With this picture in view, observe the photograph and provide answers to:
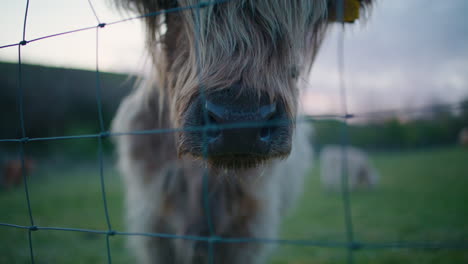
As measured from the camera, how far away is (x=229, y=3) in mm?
1363

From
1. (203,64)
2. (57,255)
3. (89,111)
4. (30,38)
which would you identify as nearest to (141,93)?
(30,38)

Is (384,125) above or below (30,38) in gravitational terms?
below

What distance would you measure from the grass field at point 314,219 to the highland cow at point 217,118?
175 centimetres

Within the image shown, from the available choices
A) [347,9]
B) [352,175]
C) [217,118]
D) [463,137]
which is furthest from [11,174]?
[463,137]

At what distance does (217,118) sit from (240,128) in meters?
0.09

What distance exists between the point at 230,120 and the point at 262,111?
0.44 feet

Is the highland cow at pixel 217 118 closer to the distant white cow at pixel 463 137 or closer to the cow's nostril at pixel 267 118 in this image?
the cow's nostril at pixel 267 118

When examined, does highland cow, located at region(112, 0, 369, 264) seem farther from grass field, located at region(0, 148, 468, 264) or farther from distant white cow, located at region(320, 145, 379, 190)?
distant white cow, located at region(320, 145, 379, 190)

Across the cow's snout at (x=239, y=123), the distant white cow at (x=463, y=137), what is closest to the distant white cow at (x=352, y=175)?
the cow's snout at (x=239, y=123)

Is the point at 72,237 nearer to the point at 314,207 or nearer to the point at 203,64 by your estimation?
the point at 203,64

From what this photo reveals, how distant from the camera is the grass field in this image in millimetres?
3916

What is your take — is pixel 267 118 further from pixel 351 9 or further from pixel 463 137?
pixel 463 137

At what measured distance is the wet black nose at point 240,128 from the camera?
107cm

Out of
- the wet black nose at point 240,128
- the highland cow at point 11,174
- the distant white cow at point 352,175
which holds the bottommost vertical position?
the distant white cow at point 352,175
